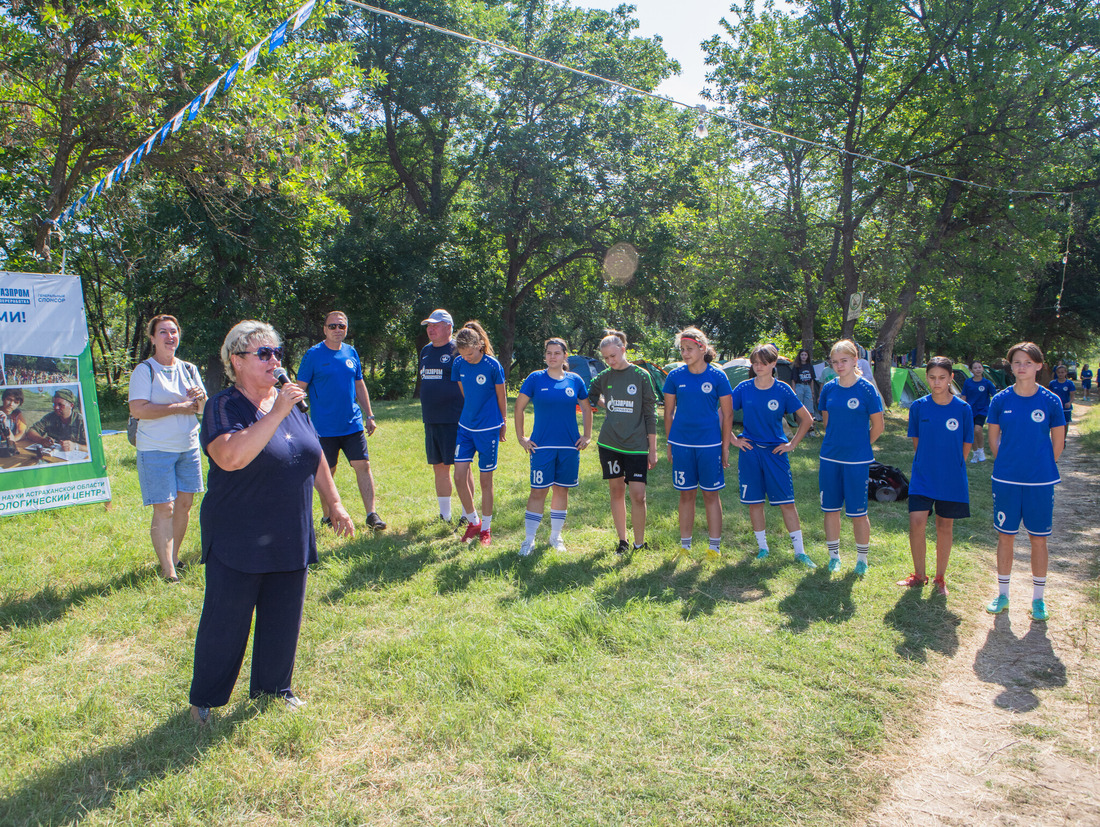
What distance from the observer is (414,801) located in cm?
279

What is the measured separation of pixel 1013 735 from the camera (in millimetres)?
3344

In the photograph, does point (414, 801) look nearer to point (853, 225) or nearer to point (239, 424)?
point (239, 424)

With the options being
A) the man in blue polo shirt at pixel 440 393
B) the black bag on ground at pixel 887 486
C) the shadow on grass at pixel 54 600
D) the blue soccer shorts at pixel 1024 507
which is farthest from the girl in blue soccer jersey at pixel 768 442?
the shadow on grass at pixel 54 600

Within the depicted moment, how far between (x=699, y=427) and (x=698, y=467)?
1.15ft

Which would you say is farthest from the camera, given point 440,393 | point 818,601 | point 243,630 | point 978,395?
point 978,395

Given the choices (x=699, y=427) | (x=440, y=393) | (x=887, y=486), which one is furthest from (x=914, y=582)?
(x=440, y=393)

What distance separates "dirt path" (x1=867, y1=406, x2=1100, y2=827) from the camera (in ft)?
9.23

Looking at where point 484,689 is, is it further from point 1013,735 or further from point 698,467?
point 698,467

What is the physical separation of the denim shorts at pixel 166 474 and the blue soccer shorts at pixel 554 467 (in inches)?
102

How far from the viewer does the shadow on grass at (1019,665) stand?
3.72 meters

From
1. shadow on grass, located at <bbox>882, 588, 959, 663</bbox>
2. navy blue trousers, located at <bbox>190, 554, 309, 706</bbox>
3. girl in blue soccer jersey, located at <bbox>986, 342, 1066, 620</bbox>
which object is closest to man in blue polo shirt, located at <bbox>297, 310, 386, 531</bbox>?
navy blue trousers, located at <bbox>190, 554, 309, 706</bbox>

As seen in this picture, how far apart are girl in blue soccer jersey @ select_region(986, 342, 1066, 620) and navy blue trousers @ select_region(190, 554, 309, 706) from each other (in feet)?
15.0

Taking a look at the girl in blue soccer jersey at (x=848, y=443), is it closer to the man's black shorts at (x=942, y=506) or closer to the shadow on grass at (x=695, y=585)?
the man's black shorts at (x=942, y=506)

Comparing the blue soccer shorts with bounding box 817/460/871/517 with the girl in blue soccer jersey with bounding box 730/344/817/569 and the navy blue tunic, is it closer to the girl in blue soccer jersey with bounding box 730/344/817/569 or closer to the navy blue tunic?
the girl in blue soccer jersey with bounding box 730/344/817/569
